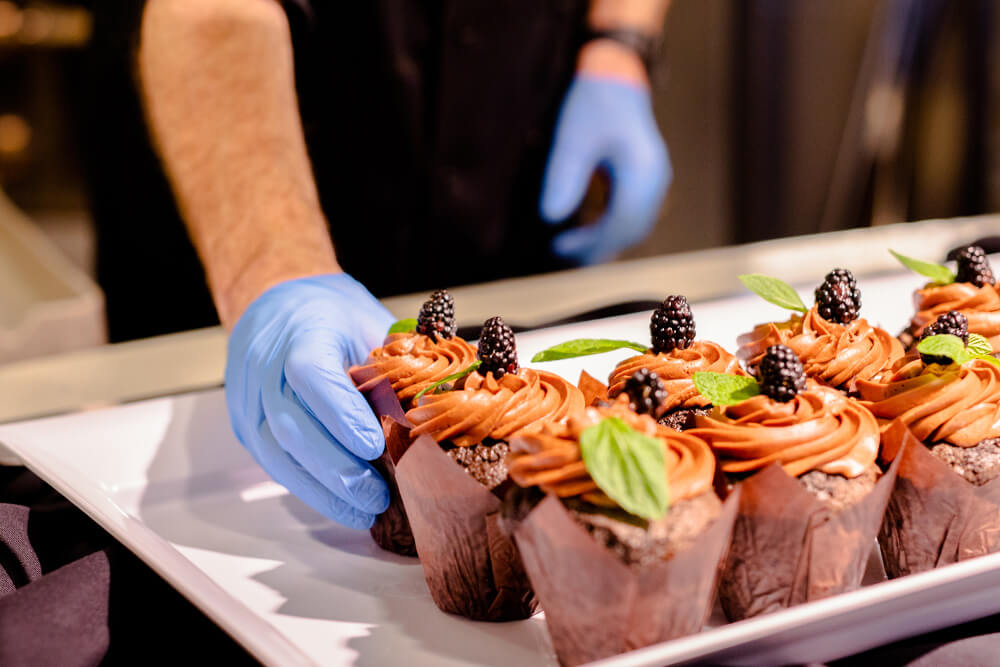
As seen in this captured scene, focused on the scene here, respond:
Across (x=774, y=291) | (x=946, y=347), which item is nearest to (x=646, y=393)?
(x=946, y=347)

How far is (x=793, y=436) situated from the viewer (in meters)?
1.49

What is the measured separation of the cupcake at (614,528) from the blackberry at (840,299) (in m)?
0.74

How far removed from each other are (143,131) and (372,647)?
3005mm

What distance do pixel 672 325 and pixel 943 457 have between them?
549mm

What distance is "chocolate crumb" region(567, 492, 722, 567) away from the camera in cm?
127

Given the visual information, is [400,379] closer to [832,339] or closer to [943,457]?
[832,339]

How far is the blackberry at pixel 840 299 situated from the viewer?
1974 millimetres

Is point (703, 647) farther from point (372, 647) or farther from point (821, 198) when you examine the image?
point (821, 198)

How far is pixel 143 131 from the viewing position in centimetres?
378

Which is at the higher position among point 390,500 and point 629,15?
point 629,15

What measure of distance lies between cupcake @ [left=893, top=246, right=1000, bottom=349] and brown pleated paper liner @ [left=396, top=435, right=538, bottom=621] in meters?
1.20

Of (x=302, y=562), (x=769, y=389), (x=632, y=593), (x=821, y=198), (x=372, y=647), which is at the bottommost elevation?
(x=821, y=198)

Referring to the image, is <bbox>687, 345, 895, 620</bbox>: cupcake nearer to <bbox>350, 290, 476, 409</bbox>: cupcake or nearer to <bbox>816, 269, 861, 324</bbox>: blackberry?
<bbox>816, 269, 861, 324</bbox>: blackberry

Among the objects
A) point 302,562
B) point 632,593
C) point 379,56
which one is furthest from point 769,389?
point 379,56
